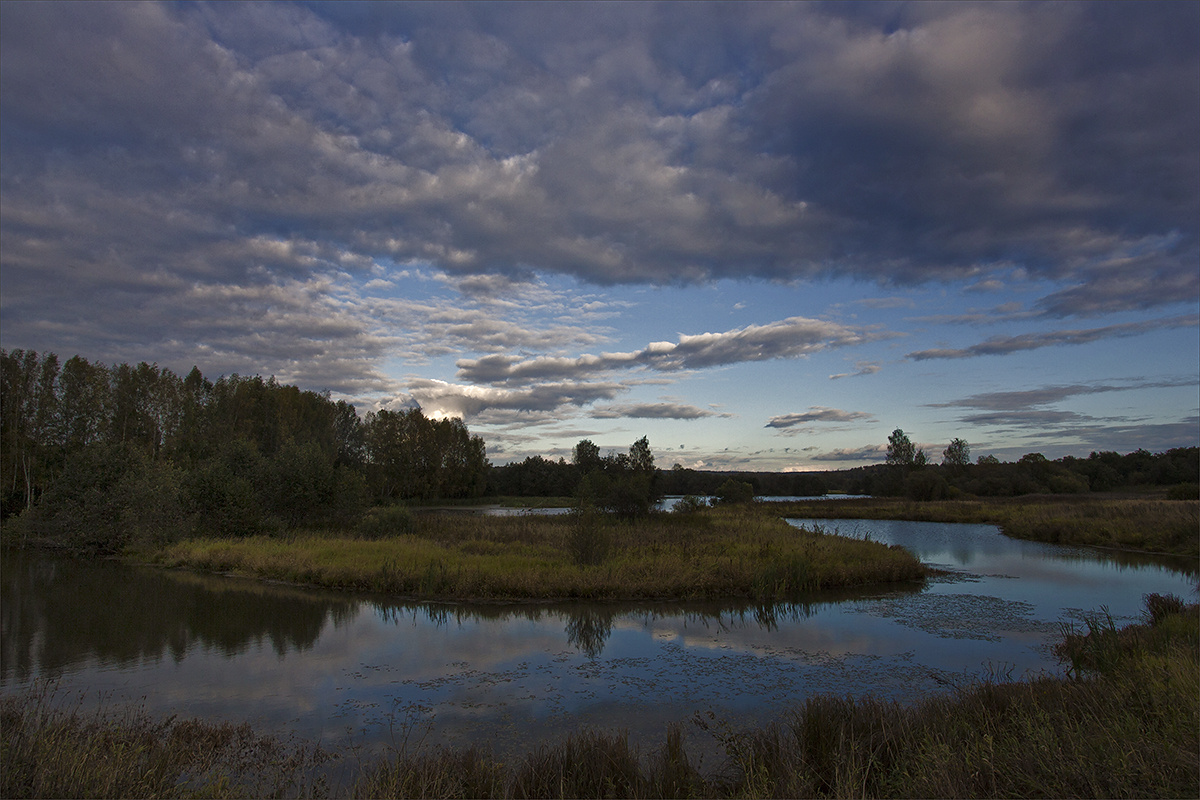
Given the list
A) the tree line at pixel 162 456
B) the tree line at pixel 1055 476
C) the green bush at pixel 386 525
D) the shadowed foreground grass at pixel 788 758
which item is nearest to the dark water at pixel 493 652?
the shadowed foreground grass at pixel 788 758

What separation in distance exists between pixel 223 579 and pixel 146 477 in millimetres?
11367

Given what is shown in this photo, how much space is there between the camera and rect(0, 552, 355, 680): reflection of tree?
1286 cm

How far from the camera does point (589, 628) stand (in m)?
15.3

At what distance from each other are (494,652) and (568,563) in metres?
8.38

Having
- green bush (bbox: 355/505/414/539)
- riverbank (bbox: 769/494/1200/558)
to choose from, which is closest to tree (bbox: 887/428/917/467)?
riverbank (bbox: 769/494/1200/558)

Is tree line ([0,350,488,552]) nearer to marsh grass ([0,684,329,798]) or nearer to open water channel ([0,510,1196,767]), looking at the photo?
open water channel ([0,510,1196,767])

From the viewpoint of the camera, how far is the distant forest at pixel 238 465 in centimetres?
2958

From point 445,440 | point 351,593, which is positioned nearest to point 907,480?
point 445,440

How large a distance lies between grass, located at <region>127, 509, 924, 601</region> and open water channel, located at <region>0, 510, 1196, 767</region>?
979mm

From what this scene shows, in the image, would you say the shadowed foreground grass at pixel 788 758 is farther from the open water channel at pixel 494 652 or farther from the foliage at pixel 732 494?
the foliage at pixel 732 494

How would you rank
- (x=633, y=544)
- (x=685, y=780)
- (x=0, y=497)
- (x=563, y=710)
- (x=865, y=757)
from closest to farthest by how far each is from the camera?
(x=685, y=780) → (x=865, y=757) → (x=563, y=710) → (x=633, y=544) → (x=0, y=497)

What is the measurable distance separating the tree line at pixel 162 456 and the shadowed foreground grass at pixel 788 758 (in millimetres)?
23674

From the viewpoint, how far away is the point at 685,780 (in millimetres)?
6402

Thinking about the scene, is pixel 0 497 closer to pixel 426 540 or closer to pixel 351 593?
pixel 426 540
